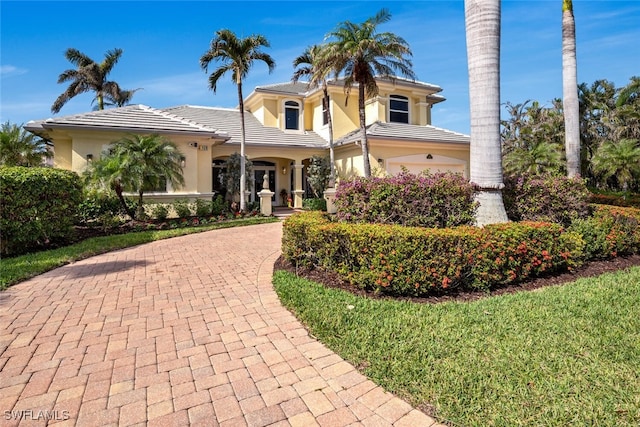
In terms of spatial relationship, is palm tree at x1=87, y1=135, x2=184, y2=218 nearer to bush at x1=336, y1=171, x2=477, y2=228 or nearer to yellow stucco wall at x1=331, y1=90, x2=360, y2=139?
bush at x1=336, y1=171, x2=477, y2=228

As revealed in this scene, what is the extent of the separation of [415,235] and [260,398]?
11.0ft

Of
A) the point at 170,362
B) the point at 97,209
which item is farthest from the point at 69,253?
the point at 170,362

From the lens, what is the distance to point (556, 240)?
20.7 feet

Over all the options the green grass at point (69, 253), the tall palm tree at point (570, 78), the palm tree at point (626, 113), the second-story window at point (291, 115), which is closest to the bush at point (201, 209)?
the green grass at point (69, 253)

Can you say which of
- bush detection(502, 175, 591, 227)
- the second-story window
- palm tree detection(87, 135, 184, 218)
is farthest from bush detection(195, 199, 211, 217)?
bush detection(502, 175, 591, 227)

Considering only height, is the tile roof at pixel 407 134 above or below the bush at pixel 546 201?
above

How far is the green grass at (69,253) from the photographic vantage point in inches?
272

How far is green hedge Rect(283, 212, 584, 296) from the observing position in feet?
17.4

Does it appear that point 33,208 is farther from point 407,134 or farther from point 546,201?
point 407,134

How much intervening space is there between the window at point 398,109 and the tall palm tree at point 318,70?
5.15 meters

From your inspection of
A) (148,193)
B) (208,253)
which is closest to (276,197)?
(148,193)

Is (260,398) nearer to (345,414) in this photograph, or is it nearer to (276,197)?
(345,414)

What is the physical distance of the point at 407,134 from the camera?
19531 millimetres

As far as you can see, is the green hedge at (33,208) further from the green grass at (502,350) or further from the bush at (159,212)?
the green grass at (502,350)
